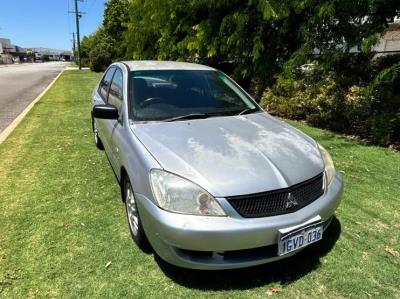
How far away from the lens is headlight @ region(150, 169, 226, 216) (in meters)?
2.56

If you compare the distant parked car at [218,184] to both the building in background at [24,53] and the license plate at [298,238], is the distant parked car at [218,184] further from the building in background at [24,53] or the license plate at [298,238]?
the building in background at [24,53]

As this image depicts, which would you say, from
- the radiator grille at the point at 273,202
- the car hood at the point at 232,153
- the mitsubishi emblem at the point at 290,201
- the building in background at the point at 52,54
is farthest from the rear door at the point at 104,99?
the building in background at the point at 52,54

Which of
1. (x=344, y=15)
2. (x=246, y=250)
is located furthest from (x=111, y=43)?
(x=246, y=250)

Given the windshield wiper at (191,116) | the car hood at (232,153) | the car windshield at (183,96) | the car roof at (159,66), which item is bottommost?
the car hood at (232,153)

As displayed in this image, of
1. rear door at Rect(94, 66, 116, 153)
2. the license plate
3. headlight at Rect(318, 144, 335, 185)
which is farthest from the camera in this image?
rear door at Rect(94, 66, 116, 153)

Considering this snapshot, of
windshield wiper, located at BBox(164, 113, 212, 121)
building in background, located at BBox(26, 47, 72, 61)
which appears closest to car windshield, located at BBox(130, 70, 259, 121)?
windshield wiper, located at BBox(164, 113, 212, 121)

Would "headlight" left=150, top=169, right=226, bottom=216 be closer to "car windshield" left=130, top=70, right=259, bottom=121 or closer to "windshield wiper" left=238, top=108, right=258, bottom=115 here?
"car windshield" left=130, top=70, right=259, bottom=121

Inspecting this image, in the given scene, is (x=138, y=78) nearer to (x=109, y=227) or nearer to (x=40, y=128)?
(x=109, y=227)

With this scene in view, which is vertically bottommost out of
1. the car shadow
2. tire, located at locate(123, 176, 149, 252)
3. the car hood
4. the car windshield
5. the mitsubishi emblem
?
the car shadow

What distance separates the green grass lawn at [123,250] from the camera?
2.80m

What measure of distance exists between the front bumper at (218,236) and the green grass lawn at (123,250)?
288 mm

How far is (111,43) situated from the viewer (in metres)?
33.5

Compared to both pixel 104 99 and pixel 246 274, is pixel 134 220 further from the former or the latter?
pixel 104 99

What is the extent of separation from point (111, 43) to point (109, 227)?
32207 millimetres
